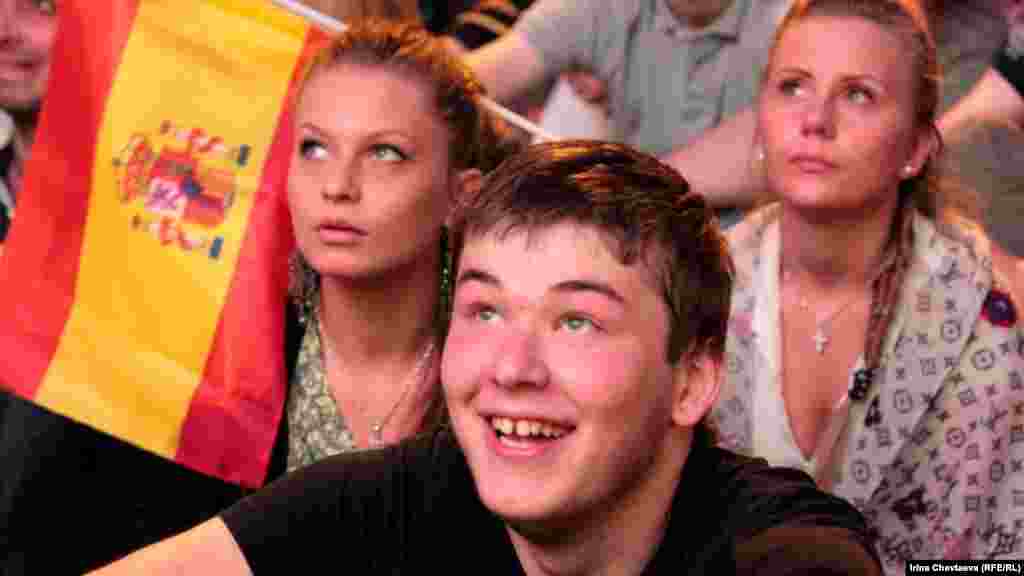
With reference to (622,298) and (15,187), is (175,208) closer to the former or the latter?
(15,187)

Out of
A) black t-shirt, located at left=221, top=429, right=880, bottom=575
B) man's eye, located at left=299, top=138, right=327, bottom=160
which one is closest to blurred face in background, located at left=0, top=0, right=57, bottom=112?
man's eye, located at left=299, top=138, right=327, bottom=160

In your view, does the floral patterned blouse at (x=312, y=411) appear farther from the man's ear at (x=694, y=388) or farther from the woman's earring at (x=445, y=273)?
the man's ear at (x=694, y=388)

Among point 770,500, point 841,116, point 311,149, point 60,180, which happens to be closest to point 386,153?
point 311,149

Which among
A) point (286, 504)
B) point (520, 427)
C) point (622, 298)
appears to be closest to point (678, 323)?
point (622, 298)

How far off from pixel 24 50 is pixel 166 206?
68cm

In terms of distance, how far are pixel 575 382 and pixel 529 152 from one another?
31 cm

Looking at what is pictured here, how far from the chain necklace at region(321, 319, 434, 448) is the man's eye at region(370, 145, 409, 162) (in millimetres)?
310

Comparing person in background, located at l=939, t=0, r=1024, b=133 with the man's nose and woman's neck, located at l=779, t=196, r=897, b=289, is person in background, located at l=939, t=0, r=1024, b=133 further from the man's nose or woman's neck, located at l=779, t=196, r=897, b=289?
the man's nose

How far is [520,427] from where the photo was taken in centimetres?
203

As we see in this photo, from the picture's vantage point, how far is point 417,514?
218 centimetres

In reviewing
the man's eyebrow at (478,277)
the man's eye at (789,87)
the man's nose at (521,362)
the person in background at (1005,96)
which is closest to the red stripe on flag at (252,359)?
the man's eye at (789,87)

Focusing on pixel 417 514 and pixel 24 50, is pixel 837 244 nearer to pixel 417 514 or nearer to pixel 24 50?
pixel 417 514

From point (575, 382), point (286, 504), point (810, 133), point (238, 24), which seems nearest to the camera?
point (575, 382)

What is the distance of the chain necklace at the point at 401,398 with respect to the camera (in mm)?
3029
